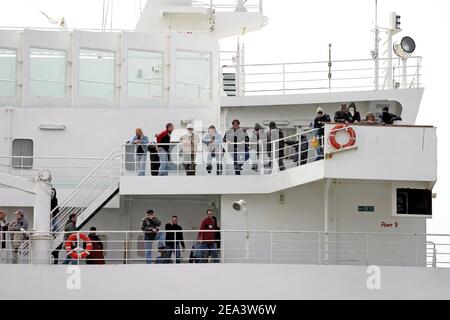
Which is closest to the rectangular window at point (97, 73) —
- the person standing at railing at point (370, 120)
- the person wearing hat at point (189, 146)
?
the person wearing hat at point (189, 146)

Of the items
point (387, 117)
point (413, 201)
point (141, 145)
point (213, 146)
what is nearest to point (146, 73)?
point (141, 145)

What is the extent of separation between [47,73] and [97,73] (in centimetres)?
117

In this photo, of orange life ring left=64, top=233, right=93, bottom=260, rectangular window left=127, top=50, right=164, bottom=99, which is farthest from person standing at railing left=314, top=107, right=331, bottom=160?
orange life ring left=64, top=233, right=93, bottom=260

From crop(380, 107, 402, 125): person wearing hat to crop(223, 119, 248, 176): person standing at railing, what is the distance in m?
2.94

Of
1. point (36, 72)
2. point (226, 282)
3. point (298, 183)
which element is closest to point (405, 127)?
point (298, 183)

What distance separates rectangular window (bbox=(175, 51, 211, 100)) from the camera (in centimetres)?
3347

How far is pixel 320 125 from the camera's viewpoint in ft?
98.0

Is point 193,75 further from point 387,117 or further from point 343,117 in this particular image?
point 387,117

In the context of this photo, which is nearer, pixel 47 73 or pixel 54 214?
pixel 54 214

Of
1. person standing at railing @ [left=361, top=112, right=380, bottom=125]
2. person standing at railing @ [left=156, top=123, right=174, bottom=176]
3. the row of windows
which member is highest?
the row of windows

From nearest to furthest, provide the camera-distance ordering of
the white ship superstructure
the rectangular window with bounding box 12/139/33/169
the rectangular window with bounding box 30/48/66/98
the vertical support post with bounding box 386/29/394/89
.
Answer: the white ship superstructure < the rectangular window with bounding box 12/139/33/169 < the vertical support post with bounding box 386/29/394/89 < the rectangular window with bounding box 30/48/66/98

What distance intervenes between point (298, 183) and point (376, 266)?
2438 millimetres

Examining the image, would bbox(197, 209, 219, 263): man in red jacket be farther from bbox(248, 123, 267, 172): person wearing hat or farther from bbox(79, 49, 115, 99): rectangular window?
bbox(79, 49, 115, 99): rectangular window

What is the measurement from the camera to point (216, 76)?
Result: 1324 inches
